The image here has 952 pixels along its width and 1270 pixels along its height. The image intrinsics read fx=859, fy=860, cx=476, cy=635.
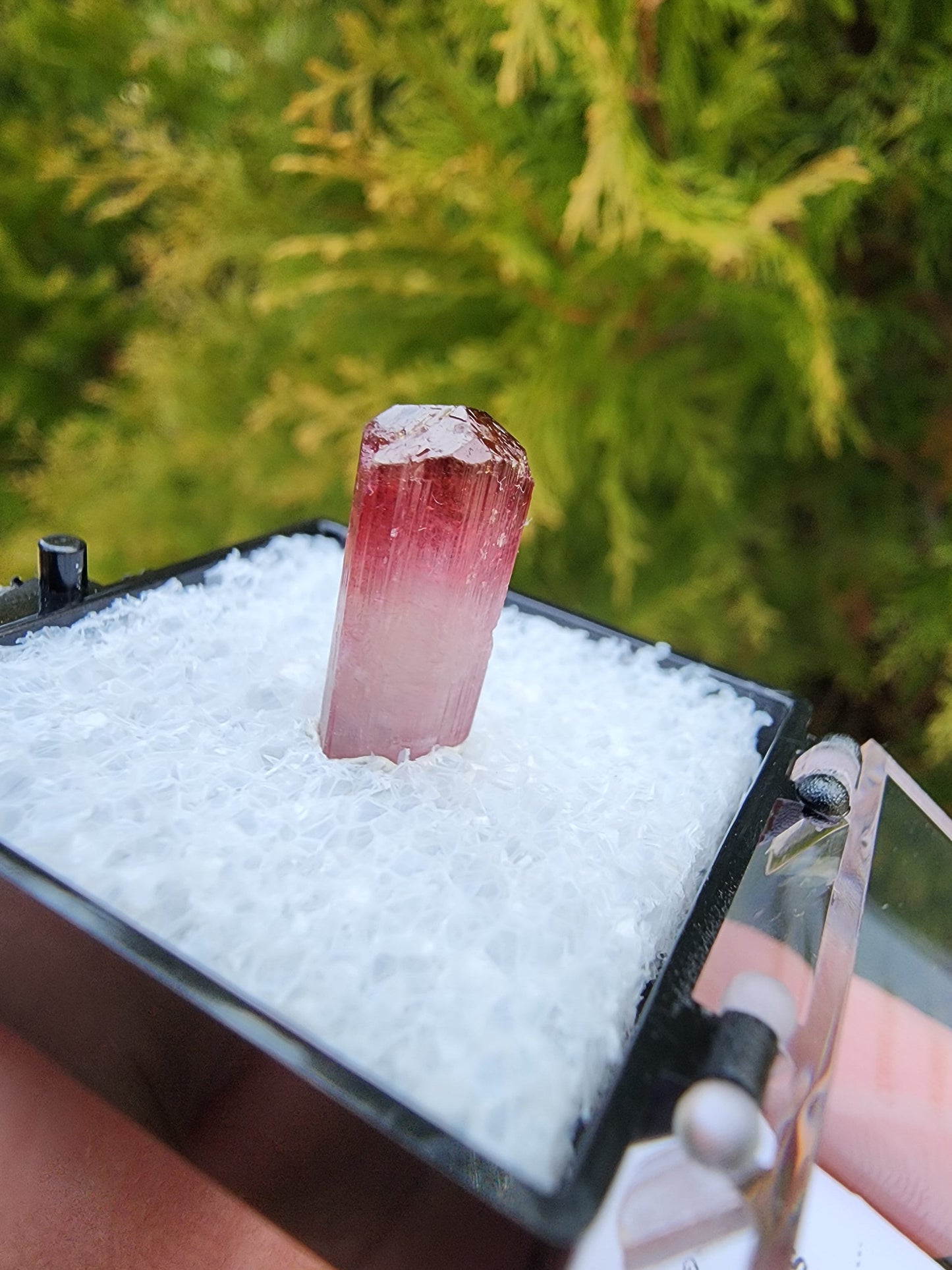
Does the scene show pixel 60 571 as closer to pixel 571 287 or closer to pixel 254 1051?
pixel 254 1051

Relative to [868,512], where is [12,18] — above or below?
above

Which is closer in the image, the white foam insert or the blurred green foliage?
the white foam insert

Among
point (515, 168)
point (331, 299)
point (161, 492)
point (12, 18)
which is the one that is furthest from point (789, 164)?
point (12, 18)

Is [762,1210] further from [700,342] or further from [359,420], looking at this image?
[700,342]

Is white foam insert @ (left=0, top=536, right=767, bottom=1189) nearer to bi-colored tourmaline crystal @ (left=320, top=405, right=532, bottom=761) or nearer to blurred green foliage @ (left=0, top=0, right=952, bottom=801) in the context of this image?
bi-colored tourmaline crystal @ (left=320, top=405, right=532, bottom=761)

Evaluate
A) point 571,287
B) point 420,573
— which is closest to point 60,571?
point 420,573

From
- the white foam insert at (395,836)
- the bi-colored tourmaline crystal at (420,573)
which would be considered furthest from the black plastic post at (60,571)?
the bi-colored tourmaline crystal at (420,573)

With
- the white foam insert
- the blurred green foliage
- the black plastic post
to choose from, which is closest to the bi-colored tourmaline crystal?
the white foam insert
